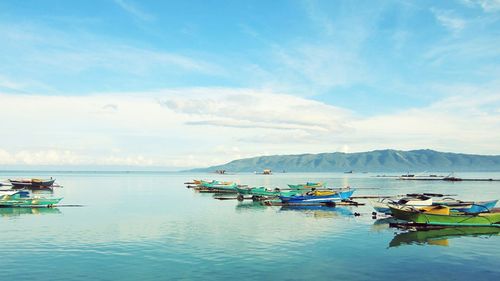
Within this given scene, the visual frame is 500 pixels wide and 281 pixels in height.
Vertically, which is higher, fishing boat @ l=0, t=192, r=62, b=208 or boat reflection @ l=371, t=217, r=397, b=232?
fishing boat @ l=0, t=192, r=62, b=208

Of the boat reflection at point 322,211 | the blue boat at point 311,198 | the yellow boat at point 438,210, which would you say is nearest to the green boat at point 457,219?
the yellow boat at point 438,210

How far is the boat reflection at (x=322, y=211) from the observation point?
5219 cm

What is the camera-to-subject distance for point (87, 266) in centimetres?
→ 2634

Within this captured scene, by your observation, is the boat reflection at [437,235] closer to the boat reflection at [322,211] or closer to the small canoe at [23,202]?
the boat reflection at [322,211]

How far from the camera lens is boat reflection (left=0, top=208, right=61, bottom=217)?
2055 inches

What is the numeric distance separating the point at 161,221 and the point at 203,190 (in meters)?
57.9

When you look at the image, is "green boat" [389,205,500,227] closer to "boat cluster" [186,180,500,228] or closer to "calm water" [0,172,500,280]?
"boat cluster" [186,180,500,228]

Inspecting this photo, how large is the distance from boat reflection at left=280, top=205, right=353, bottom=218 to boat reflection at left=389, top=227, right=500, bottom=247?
46.0 ft

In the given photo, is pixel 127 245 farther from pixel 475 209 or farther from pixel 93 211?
pixel 475 209

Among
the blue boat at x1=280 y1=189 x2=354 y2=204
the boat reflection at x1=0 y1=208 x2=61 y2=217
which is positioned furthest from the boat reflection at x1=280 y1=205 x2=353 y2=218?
the boat reflection at x1=0 y1=208 x2=61 y2=217

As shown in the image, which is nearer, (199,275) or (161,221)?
(199,275)

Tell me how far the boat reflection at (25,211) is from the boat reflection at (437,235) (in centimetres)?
4199

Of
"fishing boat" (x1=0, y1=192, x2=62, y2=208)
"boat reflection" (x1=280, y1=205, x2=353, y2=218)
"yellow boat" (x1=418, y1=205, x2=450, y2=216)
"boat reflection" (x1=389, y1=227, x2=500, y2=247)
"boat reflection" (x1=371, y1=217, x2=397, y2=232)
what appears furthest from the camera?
"fishing boat" (x1=0, y1=192, x2=62, y2=208)

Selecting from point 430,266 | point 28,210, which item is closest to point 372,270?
point 430,266
